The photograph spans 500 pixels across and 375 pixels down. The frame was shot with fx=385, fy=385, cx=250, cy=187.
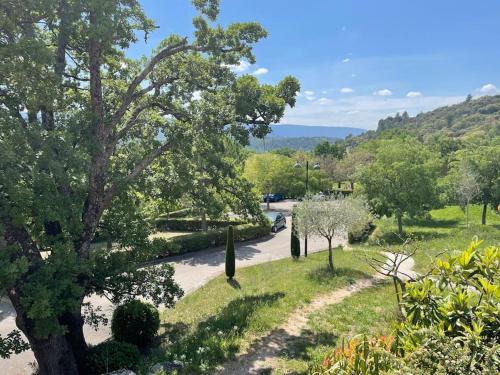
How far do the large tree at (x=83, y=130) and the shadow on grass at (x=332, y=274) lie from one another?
718 centimetres

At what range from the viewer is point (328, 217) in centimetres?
1933

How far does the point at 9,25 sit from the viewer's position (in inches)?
332

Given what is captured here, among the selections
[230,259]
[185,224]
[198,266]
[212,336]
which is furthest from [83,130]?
[185,224]

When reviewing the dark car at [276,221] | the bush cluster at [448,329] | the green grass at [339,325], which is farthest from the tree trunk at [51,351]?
the dark car at [276,221]

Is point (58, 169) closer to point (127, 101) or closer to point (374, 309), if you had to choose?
point (127, 101)

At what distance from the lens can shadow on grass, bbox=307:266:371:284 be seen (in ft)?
56.2

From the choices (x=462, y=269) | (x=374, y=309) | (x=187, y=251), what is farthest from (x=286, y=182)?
(x=462, y=269)

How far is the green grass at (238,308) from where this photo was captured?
10.0 meters

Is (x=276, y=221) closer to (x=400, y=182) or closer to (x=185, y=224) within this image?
(x=185, y=224)

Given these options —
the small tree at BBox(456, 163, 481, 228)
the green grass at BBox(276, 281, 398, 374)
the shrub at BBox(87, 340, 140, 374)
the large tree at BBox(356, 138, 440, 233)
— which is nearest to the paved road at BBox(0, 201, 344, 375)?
the shrub at BBox(87, 340, 140, 374)

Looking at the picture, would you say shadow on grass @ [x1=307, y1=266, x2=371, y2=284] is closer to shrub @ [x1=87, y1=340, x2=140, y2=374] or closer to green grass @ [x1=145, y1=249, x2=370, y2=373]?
green grass @ [x1=145, y1=249, x2=370, y2=373]

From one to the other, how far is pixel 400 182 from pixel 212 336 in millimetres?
24047

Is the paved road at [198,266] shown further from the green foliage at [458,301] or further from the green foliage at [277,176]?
the green foliage at [458,301]

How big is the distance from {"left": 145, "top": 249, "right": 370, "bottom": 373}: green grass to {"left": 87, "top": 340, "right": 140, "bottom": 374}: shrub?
0.57 m
